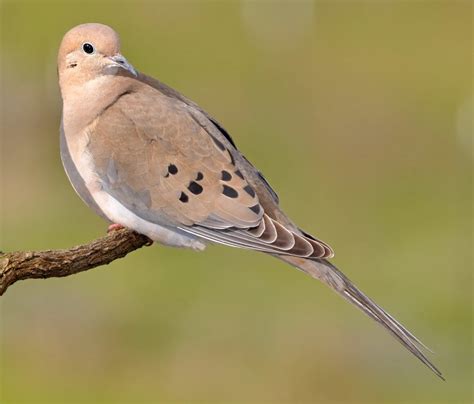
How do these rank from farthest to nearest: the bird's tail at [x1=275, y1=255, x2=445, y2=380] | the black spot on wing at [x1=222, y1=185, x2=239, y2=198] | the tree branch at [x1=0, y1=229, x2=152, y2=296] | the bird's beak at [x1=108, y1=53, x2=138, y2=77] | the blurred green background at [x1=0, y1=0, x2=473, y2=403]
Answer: the blurred green background at [x1=0, y1=0, x2=473, y2=403] → the black spot on wing at [x1=222, y1=185, x2=239, y2=198] → the bird's beak at [x1=108, y1=53, x2=138, y2=77] → the bird's tail at [x1=275, y1=255, x2=445, y2=380] → the tree branch at [x1=0, y1=229, x2=152, y2=296]

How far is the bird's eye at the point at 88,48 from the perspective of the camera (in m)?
5.71

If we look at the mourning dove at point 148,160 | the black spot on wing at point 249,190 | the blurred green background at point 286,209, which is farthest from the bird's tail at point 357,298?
the blurred green background at point 286,209

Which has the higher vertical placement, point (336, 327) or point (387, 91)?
point (387, 91)

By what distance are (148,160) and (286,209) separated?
11.9m

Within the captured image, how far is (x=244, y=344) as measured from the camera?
15000mm

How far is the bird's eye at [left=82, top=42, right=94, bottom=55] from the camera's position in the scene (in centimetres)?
571

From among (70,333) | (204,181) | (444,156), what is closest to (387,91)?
(444,156)

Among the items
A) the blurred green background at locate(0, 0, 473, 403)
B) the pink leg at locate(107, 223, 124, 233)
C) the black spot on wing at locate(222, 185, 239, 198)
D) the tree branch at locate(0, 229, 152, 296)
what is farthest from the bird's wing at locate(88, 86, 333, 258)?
the blurred green background at locate(0, 0, 473, 403)

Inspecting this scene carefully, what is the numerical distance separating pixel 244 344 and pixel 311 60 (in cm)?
665

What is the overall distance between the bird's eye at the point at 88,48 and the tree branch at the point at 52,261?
904 millimetres

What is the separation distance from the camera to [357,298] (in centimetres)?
540

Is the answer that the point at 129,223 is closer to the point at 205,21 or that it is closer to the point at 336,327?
the point at 336,327

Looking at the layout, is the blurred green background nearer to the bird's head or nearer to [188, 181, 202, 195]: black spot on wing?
[188, 181, 202, 195]: black spot on wing

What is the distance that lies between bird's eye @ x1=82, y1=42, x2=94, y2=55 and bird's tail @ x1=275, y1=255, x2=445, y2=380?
1.10m
